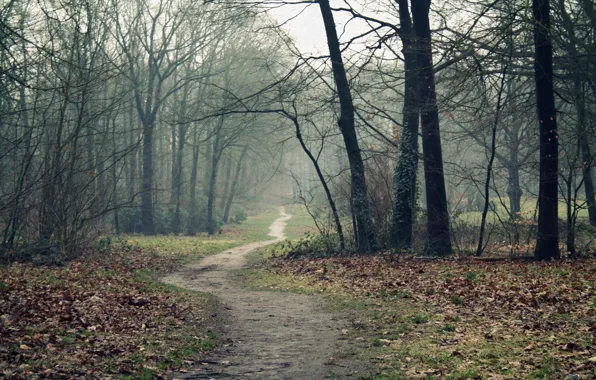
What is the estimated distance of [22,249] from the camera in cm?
1578

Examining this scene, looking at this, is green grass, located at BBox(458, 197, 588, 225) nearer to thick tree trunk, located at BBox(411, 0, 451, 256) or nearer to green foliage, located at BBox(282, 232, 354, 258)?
thick tree trunk, located at BBox(411, 0, 451, 256)

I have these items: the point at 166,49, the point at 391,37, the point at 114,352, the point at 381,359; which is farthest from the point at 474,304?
the point at 166,49

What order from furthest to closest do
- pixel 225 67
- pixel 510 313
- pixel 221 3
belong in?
pixel 225 67
pixel 221 3
pixel 510 313

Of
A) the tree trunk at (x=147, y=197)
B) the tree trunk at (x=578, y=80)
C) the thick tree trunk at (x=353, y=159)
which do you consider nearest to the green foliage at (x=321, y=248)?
the thick tree trunk at (x=353, y=159)

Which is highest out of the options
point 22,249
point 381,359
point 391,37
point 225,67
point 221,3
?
point 225,67

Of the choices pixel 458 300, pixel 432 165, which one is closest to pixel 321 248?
pixel 432 165

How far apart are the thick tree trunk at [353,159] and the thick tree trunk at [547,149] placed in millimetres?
6109

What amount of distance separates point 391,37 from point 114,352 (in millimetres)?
12747

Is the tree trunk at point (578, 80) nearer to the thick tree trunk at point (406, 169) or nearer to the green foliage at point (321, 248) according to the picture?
the thick tree trunk at point (406, 169)

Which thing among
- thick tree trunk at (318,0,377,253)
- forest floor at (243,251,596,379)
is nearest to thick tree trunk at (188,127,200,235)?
thick tree trunk at (318,0,377,253)

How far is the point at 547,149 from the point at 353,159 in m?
6.63

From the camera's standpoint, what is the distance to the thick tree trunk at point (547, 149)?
13.0m

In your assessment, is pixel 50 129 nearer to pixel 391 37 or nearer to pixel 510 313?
pixel 391 37

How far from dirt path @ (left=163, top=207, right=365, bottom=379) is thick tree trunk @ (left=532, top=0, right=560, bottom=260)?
19.0 feet
